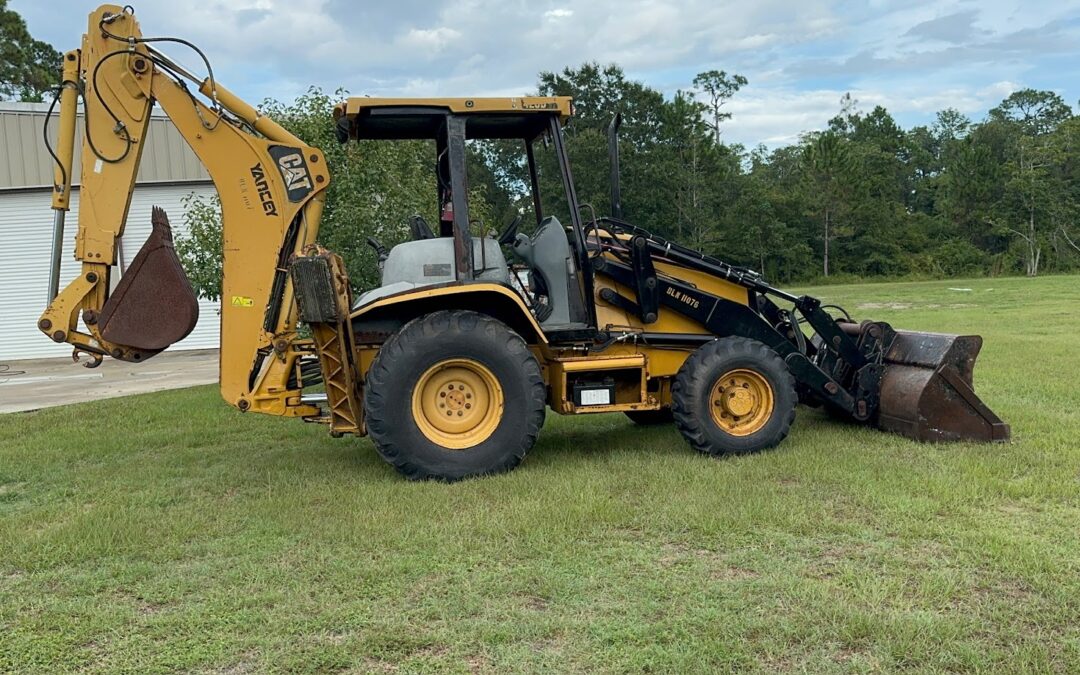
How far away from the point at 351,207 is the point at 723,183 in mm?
42288

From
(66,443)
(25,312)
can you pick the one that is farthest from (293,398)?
Result: (25,312)

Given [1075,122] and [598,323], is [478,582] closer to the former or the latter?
[598,323]

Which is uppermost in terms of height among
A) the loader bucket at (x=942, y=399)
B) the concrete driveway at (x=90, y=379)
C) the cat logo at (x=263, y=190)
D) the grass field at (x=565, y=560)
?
the cat logo at (x=263, y=190)

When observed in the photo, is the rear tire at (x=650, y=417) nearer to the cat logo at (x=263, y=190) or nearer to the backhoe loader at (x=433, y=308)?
the backhoe loader at (x=433, y=308)

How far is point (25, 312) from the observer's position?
17.8m

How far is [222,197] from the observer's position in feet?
20.0

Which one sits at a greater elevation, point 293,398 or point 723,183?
point 723,183

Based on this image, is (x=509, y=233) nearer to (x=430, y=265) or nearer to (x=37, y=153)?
(x=430, y=265)

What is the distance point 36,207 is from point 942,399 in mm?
17876

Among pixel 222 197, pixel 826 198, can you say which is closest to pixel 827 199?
pixel 826 198

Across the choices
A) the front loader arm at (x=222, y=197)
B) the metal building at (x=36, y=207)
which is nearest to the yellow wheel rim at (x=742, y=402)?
the front loader arm at (x=222, y=197)

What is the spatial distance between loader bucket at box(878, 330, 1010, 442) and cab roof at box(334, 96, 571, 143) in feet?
11.2

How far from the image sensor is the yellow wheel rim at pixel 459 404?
5.89 metres

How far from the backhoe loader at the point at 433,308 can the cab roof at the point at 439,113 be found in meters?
0.02
